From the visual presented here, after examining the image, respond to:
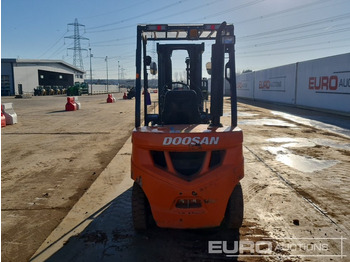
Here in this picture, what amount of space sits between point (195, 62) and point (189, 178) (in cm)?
343

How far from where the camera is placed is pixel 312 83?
21.3 meters

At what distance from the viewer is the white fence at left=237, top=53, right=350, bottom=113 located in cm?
1755

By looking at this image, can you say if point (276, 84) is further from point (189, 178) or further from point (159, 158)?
point (189, 178)

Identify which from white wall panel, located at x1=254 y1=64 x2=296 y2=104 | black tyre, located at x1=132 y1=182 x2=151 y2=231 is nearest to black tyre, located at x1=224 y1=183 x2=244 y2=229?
black tyre, located at x1=132 y1=182 x2=151 y2=231

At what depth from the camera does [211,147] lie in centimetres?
347

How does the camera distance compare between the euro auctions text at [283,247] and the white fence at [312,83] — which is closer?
the euro auctions text at [283,247]

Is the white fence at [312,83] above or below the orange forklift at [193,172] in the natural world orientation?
above

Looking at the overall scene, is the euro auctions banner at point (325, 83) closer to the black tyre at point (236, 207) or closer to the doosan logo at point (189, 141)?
the black tyre at point (236, 207)

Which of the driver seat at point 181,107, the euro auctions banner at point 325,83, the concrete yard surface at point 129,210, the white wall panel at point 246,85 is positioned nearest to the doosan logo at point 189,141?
the driver seat at point 181,107

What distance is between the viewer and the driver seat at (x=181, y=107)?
446cm

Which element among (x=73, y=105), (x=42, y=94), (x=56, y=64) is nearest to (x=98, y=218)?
(x=73, y=105)

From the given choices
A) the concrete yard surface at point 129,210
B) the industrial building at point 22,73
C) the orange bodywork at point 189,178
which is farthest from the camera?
the industrial building at point 22,73

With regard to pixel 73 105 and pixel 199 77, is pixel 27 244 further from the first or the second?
pixel 73 105

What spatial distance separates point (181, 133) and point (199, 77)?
300 cm
